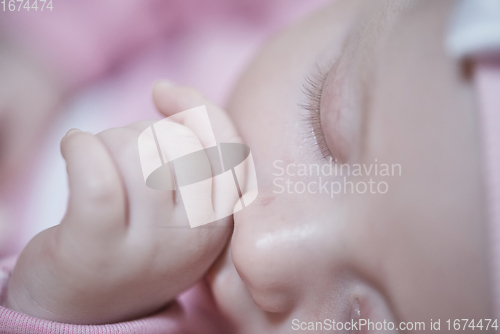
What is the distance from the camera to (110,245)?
43 centimetres

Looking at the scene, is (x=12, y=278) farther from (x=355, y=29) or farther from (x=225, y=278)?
(x=355, y=29)

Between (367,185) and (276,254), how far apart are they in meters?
0.14

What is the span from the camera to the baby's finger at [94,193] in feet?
1.36

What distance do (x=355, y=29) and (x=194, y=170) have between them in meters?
0.30

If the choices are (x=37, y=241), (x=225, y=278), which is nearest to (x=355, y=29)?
(x=225, y=278)

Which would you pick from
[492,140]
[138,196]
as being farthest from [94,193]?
[492,140]

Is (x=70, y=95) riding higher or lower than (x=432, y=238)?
higher

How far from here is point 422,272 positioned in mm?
348

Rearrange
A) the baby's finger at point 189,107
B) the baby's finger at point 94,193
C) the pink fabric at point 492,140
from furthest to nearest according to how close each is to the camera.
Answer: the baby's finger at point 189,107, the baby's finger at point 94,193, the pink fabric at point 492,140
